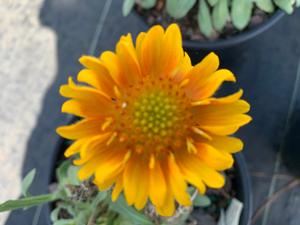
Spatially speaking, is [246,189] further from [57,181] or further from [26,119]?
[26,119]

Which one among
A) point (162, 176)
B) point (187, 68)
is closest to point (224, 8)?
point (187, 68)

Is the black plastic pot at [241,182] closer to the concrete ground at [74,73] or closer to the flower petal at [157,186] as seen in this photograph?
the concrete ground at [74,73]

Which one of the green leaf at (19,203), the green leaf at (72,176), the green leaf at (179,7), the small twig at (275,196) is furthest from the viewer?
the small twig at (275,196)

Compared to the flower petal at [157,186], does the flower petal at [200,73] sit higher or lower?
higher

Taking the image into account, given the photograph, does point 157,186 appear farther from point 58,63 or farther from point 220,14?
point 58,63

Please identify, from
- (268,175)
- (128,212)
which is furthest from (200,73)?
(268,175)

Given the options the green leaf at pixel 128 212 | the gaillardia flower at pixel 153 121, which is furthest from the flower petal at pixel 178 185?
the green leaf at pixel 128 212

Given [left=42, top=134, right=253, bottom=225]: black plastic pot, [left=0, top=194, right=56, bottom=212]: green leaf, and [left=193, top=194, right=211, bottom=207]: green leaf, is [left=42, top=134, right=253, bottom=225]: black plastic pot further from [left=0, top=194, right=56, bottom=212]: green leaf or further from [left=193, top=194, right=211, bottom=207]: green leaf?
[left=0, top=194, right=56, bottom=212]: green leaf

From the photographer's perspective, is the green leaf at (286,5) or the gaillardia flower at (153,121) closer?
the gaillardia flower at (153,121)
